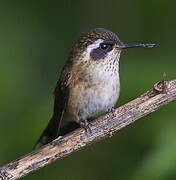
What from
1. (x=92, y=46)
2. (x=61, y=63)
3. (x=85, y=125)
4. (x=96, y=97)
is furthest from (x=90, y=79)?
(x=61, y=63)

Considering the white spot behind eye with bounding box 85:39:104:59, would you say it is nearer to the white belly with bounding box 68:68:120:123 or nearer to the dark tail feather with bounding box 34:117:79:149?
the white belly with bounding box 68:68:120:123

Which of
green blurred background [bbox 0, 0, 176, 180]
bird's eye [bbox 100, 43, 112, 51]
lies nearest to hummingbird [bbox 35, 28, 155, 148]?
bird's eye [bbox 100, 43, 112, 51]

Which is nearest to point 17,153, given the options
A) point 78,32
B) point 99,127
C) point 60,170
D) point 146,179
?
point 60,170

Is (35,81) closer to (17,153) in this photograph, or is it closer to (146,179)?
(17,153)

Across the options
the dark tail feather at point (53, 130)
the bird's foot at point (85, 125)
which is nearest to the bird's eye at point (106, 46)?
the bird's foot at point (85, 125)

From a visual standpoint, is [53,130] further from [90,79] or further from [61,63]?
[61,63]

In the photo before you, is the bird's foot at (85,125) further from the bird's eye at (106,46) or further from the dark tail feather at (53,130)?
the bird's eye at (106,46)

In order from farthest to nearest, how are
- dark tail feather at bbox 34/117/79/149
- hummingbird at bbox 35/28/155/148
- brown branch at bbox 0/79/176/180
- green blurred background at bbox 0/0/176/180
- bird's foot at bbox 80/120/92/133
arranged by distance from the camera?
dark tail feather at bbox 34/117/79/149, hummingbird at bbox 35/28/155/148, green blurred background at bbox 0/0/176/180, bird's foot at bbox 80/120/92/133, brown branch at bbox 0/79/176/180
